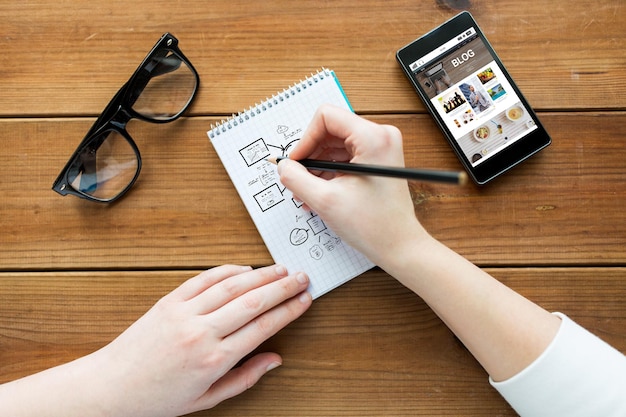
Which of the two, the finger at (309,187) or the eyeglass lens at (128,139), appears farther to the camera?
the eyeglass lens at (128,139)

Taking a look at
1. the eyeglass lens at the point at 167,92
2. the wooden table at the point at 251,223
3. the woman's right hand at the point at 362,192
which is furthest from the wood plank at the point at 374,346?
the eyeglass lens at the point at 167,92

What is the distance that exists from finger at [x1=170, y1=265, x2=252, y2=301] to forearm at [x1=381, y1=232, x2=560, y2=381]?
208 mm

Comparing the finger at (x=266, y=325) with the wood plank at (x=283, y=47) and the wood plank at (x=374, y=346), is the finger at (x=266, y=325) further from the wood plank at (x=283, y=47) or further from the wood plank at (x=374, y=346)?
the wood plank at (x=283, y=47)

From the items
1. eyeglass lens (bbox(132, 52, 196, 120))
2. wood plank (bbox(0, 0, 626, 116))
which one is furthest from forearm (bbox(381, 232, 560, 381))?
eyeglass lens (bbox(132, 52, 196, 120))

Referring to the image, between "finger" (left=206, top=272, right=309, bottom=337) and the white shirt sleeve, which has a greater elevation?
"finger" (left=206, top=272, right=309, bottom=337)

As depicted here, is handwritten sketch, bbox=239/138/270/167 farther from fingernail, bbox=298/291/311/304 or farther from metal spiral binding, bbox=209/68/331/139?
fingernail, bbox=298/291/311/304

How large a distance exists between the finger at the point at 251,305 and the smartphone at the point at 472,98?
295 mm

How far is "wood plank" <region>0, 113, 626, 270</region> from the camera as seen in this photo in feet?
2.45

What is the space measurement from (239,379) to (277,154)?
1.01ft

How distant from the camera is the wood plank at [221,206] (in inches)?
29.5

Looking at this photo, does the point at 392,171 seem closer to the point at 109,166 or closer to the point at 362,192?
the point at 362,192

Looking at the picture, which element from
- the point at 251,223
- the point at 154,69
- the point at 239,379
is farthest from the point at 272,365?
the point at 154,69

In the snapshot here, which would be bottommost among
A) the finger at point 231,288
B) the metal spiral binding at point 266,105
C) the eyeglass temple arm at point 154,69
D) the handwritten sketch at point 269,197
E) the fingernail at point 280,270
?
the fingernail at point 280,270

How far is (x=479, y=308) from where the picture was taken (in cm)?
64
